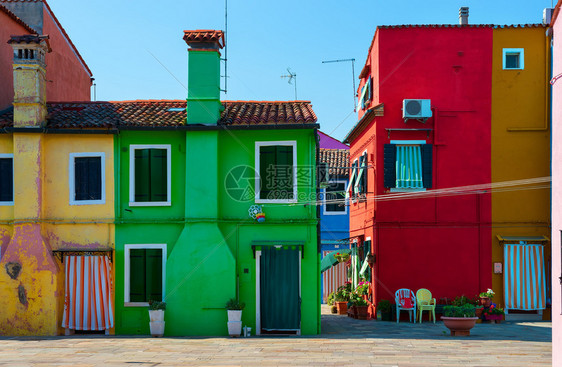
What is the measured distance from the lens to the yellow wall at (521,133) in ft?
71.2

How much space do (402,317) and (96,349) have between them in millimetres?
10218

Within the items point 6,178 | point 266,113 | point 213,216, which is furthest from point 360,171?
point 6,178

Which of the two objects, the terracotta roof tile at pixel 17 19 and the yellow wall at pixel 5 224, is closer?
the yellow wall at pixel 5 224

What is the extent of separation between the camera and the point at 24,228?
58.4ft

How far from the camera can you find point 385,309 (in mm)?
21375

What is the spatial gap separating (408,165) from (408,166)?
1.4 inches

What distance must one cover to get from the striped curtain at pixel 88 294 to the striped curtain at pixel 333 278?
14.6m

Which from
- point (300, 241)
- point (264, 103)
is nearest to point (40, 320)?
point (300, 241)

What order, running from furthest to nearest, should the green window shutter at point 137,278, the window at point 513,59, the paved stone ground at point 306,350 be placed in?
1. the window at point 513,59
2. the green window shutter at point 137,278
3. the paved stone ground at point 306,350

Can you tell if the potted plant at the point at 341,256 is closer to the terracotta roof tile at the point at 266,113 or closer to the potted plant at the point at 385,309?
the potted plant at the point at 385,309

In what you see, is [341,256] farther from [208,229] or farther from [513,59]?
[208,229]

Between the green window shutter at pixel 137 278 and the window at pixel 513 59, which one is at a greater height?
the window at pixel 513 59

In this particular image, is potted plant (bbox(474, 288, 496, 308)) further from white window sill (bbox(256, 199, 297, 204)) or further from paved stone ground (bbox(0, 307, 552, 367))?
white window sill (bbox(256, 199, 297, 204))

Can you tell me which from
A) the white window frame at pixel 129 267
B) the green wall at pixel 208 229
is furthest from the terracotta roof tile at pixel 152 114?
the white window frame at pixel 129 267
